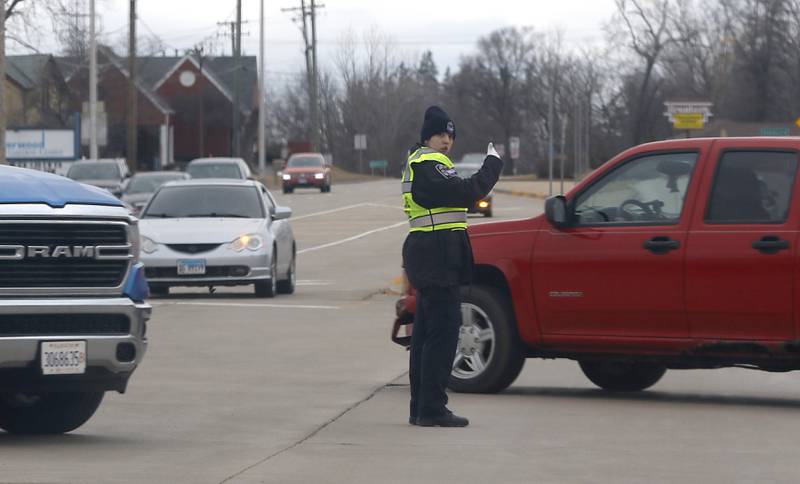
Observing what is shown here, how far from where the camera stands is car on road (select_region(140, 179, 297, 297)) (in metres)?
19.0

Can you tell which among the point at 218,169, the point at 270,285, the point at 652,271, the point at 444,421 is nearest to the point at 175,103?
the point at 218,169

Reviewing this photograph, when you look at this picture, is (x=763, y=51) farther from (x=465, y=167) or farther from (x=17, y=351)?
(x=17, y=351)

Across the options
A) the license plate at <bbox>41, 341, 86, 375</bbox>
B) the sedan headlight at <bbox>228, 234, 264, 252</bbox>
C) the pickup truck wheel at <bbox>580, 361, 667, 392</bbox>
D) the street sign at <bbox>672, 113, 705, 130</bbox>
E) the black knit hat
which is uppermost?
the black knit hat

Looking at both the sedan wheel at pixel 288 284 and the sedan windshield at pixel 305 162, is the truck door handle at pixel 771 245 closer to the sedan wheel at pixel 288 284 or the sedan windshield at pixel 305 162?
the sedan wheel at pixel 288 284

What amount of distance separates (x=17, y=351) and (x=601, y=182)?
4479 mm

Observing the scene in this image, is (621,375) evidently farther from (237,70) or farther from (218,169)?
(237,70)

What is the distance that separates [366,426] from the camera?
9.55 metres

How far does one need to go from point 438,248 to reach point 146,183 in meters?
28.4

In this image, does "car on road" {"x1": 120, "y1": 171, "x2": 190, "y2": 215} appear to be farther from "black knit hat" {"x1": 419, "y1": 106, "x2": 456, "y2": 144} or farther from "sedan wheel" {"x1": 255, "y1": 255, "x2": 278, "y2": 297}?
"black knit hat" {"x1": 419, "y1": 106, "x2": 456, "y2": 144}

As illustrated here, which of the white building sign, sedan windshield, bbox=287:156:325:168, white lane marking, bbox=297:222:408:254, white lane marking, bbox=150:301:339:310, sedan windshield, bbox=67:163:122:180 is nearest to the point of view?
white lane marking, bbox=150:301:339:310

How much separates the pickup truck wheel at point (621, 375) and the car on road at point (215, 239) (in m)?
8.20

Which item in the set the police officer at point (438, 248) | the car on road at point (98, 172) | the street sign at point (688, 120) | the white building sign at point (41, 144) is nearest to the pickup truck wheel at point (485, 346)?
the police officer at point (438, 248)

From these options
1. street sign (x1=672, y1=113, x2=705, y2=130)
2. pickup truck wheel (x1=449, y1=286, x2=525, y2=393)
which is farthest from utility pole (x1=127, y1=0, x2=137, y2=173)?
pickup truck wheel (x1=449, y1=286, x2=525, y2=393)

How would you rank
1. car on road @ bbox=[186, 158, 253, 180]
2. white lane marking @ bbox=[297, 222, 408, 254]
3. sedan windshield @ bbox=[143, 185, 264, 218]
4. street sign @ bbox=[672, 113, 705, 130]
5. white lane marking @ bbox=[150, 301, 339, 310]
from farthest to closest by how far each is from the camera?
street sign @ bbox=[672, 113, 705, 130] → car on road @ bbox=[186, 158, 253, 180] → white lane marking @ bbox=[297, 222, 408, 254] → sedan windshield @ bbox=[143, 185, 264, 218] → white lane marking @ bbox=[150, 301, 339, 310]
